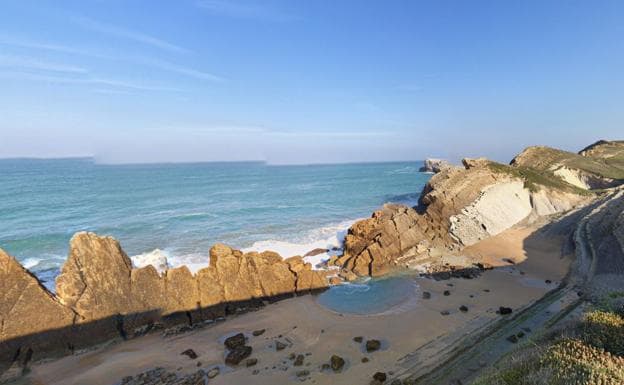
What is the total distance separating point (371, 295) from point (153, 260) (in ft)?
70.2

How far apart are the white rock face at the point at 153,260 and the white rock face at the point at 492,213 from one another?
29.9 metres

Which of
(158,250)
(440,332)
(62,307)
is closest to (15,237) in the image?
(158,250)

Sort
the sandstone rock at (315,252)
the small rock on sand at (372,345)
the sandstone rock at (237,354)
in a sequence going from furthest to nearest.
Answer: the sandstone rock at (315,252) → the small rock on sand at (372,345) → the sandstone rock at (237,354)

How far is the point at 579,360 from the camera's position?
8.15 m

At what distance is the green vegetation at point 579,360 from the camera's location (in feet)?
24.3

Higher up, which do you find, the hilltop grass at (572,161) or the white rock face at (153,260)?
the hilltop grass at (572,161)

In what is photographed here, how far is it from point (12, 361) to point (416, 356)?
70.5 feet

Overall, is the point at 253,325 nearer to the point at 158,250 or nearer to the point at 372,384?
the point at 372,384

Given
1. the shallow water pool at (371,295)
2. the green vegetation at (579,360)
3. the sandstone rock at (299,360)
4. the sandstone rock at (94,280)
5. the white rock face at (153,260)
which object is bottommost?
the shallow water pool at (371,295)

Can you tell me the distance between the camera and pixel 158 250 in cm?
3331

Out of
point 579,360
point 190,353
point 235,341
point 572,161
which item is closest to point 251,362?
point 235,341

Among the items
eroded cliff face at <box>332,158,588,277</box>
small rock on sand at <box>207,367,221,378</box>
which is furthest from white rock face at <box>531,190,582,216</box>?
small rock on sand at <box>207,367,221,378</box>

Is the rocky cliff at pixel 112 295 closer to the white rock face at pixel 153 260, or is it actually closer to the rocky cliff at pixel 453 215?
the rocky cliff at pixel 453 215

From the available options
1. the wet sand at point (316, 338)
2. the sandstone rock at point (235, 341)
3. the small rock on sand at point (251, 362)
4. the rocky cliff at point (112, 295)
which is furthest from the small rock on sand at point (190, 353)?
the rocky cliff at point (112, 295)
